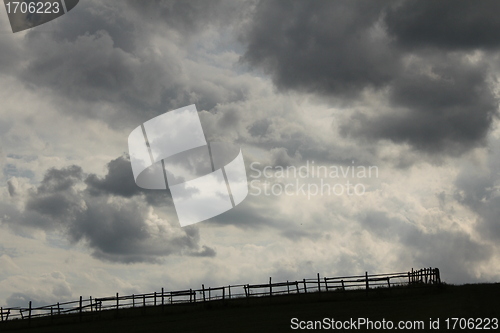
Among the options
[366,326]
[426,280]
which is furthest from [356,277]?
[366,326]

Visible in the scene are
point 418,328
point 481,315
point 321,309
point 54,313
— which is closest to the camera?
point 418,328

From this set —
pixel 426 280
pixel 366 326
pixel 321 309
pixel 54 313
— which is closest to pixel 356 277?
pixel 426 280

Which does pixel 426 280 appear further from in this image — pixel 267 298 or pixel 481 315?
pixel 481 315

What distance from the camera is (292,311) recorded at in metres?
33.8

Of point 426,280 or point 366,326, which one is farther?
point 426,280

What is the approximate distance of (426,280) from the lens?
143 ft

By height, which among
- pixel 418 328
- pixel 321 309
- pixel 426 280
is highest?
pixel 426 280

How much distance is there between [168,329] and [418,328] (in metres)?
13.3

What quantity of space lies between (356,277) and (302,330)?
1646 centimetres

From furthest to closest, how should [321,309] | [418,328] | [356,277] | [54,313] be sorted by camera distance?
[54,313]
[356,277]
[321,309]
[418,328]

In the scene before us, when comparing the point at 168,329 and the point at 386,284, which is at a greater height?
the point at 386,284

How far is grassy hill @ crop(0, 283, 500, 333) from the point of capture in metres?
28.5

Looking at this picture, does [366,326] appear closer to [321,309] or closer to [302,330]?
[302,330]

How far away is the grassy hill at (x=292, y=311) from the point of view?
28516mm
